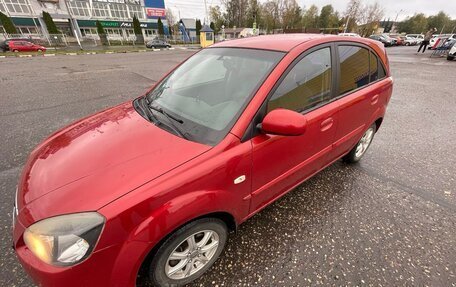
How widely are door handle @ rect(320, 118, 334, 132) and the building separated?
39.0m

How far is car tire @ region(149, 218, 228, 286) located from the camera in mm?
1422

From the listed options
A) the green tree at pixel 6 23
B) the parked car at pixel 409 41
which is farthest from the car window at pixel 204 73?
the parked car at pixel 409 41

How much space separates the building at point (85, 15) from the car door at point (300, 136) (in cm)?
3880

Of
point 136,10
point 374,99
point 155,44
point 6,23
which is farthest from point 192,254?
point 136,10

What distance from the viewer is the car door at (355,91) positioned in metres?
2.25

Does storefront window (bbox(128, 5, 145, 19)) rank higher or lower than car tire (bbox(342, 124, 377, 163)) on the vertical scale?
higher

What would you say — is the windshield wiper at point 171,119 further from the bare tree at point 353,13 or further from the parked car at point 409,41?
the bare tree at point 353,13

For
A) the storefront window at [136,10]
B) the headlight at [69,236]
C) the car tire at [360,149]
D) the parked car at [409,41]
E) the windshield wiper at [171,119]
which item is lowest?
the parked car at [409,41]

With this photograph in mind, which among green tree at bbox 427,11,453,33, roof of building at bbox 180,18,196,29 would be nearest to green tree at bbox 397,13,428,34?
green tree at bbox 427,11,453,33

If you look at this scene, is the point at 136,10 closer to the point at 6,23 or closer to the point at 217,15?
the point at 6,23

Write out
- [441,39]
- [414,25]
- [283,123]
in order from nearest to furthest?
[283,123]
[441,39]
[414,25]

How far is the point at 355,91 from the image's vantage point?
240cm

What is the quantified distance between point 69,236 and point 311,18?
255 feet

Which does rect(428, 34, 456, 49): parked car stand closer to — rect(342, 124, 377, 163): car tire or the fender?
rect(342, 124, 377, 163): car tire
